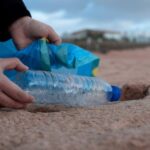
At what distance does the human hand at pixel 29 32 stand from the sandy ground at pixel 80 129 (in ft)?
1.96

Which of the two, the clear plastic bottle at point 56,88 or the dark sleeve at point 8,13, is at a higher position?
the dark sleeve at point 8,13

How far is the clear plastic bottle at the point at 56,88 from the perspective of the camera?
2068 mm

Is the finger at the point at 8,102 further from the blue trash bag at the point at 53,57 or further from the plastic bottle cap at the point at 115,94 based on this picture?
the plastic bottle cap at the point at 115,94

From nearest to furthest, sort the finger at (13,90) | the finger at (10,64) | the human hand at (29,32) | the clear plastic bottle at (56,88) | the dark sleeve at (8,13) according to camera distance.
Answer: the finger at (13,90)
the finger at (10,64)
the clear plastic bottle at (56,88)
the human hand at (29,32)
the dark sleeve at (8,13)

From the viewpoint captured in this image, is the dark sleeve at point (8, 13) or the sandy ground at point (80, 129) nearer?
the sandy ground at point (80, 129)

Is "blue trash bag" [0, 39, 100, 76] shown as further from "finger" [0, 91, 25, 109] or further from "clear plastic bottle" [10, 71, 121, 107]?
"finger" [0, 91, 25, 109]

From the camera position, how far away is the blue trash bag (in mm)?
2137

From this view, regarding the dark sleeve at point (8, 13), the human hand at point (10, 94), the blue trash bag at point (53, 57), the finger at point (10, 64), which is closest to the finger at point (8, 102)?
the human hand at point (10, 94)

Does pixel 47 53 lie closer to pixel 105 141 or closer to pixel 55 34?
pixel 55 34

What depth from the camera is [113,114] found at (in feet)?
5.26

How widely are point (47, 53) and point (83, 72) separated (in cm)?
29

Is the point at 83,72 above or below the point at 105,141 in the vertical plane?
below

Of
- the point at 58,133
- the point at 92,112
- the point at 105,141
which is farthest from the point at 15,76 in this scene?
the point at 105,141

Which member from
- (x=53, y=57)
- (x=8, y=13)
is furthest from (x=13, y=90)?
(x=8, y=13)
